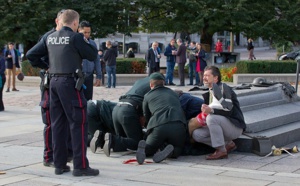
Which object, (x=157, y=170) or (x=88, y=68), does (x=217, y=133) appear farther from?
(x=88, y=68)

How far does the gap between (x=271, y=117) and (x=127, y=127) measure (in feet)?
7.72

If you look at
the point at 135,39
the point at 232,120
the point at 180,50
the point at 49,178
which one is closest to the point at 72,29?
the point at 49,178

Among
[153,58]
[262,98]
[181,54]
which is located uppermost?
[181,54]

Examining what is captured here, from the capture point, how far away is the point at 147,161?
852cm

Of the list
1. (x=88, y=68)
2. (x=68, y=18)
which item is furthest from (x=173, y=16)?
(x=68, y=18)

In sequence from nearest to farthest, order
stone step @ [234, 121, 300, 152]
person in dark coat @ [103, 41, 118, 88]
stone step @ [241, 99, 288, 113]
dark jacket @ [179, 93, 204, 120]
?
stone step @ [234, 121, 300, 152]
dark jacket @ [179, 93, 204, 120]
stone step @ [241, 99, 288, 113]
person in dark coat @ [103, 41, 118, 88]

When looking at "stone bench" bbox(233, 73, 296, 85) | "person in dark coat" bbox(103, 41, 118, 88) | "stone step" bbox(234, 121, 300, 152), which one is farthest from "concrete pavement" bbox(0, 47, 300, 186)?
"stone bench" bbox(233, 73, 296, 85)

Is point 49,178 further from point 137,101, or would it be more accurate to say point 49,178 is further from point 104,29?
point 104,29

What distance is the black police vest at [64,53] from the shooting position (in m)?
7.48

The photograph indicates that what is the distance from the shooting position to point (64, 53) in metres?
7.50

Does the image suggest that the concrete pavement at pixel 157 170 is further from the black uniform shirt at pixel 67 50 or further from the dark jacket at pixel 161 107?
the black uniform shirt at pixel 67 50

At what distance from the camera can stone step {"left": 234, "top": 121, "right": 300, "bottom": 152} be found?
9062 millimetres

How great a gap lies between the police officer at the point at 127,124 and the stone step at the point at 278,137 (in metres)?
1.41

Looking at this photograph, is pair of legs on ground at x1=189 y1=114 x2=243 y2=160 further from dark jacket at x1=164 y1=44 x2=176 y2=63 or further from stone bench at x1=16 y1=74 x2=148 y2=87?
stone bench at x1=16 y1=74 x2=148 y2=87
